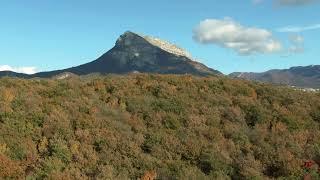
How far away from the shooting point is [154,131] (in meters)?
19.2

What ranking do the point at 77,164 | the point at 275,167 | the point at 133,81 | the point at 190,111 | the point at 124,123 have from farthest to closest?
1. the point at 133,81
2. the point at 190,111
3. the point at 124,123
4. the point at 275,167
5. the point at 77,164

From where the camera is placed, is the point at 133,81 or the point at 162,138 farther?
the point at 133,81

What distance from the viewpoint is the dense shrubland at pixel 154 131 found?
1647cm

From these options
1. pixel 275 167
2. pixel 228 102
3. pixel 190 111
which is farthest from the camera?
pixel 228 102

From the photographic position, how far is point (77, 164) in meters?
16.2

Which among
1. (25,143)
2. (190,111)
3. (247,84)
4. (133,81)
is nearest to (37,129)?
(25,143)

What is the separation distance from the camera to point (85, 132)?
18.1 metres

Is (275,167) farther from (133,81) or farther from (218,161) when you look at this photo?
(133,81)

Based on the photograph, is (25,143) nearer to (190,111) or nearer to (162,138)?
(162,138)

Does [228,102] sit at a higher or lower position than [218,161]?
higher

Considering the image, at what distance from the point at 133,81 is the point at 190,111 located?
17.7ft

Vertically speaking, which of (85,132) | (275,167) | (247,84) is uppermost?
(247,84)

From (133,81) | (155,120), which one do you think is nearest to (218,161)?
(155,120)

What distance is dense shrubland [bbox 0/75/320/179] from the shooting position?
1647cm
